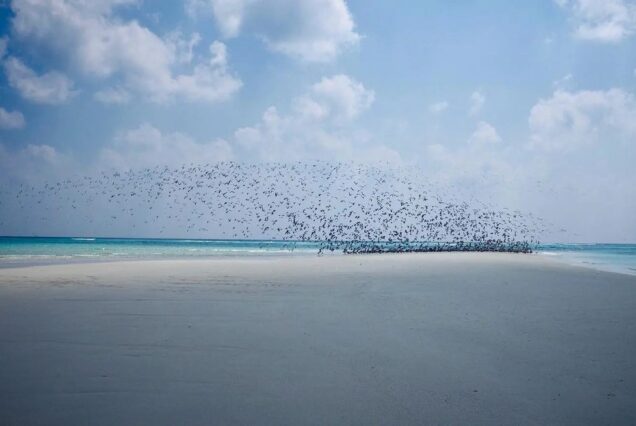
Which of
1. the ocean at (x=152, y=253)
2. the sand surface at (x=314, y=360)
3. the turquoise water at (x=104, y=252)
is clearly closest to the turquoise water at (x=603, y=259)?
the ocean at (x=152, y=253)

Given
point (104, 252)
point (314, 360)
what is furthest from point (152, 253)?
point (314, 360)

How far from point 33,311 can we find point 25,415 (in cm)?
568

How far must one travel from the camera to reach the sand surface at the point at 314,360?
4215 mm

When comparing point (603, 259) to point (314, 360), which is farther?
point (603, 259)

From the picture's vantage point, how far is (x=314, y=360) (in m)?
5.74

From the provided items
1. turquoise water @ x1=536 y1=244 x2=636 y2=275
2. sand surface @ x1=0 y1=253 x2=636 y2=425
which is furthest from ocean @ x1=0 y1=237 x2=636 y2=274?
sand surface @ x1=0 y1=253 x2=636 y2=425

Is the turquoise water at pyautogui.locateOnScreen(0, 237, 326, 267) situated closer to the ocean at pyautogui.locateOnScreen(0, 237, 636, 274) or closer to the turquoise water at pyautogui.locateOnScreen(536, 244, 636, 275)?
the ocean at pyautogui.locateOnScreen(0, 237, 636, 274)

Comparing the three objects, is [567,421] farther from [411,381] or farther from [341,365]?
[341,365]

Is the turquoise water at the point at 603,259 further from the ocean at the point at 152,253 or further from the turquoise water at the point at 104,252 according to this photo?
the turquoise water at the point at 104,252

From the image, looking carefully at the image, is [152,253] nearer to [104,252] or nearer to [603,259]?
[104,252]

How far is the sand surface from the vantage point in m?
4.21

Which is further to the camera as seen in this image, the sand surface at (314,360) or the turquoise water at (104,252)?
the turquoise water at (104,252)

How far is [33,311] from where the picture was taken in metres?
8.79

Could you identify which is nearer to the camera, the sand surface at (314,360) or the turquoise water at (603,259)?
the sand surface at (314,360)
